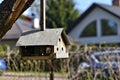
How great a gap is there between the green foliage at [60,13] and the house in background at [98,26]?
541 inches

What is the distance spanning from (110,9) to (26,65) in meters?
24.3

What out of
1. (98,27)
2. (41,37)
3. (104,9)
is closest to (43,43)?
(41,37)

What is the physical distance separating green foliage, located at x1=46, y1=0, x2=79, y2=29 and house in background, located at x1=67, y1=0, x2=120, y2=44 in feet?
45.1

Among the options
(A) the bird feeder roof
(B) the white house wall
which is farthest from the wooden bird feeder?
(B) the white house wall

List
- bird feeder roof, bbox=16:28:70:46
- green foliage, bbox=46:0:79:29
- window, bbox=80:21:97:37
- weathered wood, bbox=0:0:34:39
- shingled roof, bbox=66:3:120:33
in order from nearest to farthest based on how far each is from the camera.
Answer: weathered wood, bbox=0:0:34:39 < bird feeder roof, bbox=16:28:70:46 < shingled roof, bbox=66:3:120:33 < window, bbox=80:21:97:37 < green foliage, bbox=46:0:79:29

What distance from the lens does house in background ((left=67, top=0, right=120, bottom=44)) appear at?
112 ft

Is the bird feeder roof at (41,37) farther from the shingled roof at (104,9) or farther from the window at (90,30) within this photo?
the window at (90,30)

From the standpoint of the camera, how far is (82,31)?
36344mm

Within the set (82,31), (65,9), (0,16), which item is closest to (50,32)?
(0,16)

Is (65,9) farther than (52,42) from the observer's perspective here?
Yes

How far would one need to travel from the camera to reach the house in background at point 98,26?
34000 mm

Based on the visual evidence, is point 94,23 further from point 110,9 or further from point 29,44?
point 29,44

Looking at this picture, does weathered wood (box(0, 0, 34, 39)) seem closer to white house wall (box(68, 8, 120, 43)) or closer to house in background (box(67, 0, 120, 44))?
house in background (box(67, 0, 120, 44))

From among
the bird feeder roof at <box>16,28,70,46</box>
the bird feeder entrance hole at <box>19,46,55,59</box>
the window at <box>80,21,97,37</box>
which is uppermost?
the bird feeder roof at <box>16,28,70,46</box>
